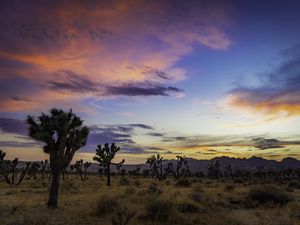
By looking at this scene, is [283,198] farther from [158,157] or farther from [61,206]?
[158,157]

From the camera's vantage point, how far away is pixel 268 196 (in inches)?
873

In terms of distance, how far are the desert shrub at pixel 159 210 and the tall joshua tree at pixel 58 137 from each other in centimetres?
620

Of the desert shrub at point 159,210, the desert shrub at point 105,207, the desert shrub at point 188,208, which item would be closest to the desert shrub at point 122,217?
the desert shrub at point 159,210

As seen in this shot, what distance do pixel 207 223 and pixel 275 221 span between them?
304 cm

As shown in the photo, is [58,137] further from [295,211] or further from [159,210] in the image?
[295,211]

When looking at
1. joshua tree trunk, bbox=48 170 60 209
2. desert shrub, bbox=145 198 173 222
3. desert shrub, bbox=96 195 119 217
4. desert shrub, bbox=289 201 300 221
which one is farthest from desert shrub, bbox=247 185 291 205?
joshua tree trunk, bbox=48 170 60 209

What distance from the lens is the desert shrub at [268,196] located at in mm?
21875

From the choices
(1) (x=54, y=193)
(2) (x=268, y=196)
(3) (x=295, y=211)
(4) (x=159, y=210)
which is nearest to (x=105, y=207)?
(4) (x=159, y=210)

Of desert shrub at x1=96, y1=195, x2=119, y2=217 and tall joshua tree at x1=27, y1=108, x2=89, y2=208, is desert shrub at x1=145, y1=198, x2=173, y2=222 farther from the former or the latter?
tall joshua tree at x1=27, y1=108, x2=89, y2=208

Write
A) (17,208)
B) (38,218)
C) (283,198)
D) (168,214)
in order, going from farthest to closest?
1. (283,198)
2. (17,208)
3. (168,214)
4. (38,218)

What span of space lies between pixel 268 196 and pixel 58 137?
13911 millimetres

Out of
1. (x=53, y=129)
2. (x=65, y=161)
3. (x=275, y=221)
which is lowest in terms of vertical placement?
(x=275, y=221)

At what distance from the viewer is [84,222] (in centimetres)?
1502

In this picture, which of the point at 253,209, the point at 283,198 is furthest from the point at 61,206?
the point at 283,198
